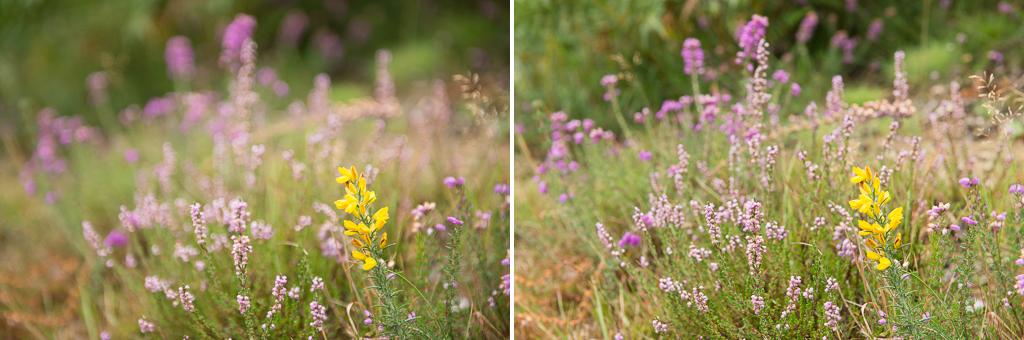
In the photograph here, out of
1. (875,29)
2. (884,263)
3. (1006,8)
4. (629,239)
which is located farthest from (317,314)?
(1006,8)

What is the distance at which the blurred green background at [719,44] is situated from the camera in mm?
3072

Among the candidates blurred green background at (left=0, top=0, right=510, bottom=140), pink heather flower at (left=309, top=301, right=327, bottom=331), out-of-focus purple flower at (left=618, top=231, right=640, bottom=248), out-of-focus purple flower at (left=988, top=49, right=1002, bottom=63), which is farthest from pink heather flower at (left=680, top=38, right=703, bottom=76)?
blurred green background at (left=0, top=0, right=510, bottom=140)

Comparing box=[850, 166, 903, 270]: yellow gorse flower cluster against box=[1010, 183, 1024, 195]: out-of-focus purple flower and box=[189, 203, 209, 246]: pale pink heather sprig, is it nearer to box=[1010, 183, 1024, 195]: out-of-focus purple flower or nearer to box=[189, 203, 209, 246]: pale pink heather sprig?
box=[1010, 183, 1024, 195]: out-of-focus purple flower

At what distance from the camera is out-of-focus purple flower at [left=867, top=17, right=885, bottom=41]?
3.28 m

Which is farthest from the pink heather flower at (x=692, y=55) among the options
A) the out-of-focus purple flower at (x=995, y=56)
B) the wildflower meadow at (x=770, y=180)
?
the out-of-focus purple flower at (x=995, y=56)

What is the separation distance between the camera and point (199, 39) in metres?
5.90

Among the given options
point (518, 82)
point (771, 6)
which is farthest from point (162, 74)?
point (771, 6)

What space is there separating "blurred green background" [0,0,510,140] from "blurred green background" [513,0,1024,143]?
1.94 metres

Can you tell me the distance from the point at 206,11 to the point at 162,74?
83 centimetres

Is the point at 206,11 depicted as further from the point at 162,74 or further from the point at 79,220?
the point at 79,220

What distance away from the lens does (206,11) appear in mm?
5516

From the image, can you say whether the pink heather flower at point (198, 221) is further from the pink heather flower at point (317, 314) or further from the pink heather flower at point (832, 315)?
the pink heather flower at point (832, 315)

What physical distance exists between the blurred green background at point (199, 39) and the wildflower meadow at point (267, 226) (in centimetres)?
105

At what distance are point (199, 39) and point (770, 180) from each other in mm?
5045
